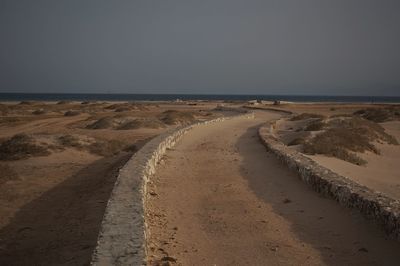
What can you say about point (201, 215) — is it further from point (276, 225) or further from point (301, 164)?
point (301, 164)

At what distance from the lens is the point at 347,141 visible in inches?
663

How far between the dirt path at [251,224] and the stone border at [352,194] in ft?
0.52

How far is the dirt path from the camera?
5432 mm

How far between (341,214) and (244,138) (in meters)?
12.3

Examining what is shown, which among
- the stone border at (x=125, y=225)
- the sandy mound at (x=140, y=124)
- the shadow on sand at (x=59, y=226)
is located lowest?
the shadow on sand at (x=59, y=226)

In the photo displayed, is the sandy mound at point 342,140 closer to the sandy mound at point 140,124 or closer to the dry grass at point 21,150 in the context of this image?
the sandy mound at point 140,124

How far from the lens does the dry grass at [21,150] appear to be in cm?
1345

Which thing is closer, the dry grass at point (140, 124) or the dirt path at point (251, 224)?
the dirt path at point (251, 224)

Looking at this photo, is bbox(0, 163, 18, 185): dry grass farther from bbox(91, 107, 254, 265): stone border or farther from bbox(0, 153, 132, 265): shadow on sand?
bbox(91, 107, 254, 265): stone border

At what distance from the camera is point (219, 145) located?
54.3ft

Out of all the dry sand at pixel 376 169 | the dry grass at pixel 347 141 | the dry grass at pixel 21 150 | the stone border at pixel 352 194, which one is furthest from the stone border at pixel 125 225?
the dry grass at pixel 347 141

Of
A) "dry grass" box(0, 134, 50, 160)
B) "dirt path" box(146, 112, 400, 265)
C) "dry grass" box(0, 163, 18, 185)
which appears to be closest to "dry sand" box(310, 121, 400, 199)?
"dirt path" box(146, 112, 400, 265)

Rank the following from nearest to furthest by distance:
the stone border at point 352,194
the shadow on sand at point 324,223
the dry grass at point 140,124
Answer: the shadow on sand at point 324,223 < the stone border at point 352,194 < the dry grass at point 140,124

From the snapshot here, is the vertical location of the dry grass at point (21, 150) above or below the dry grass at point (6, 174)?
above
